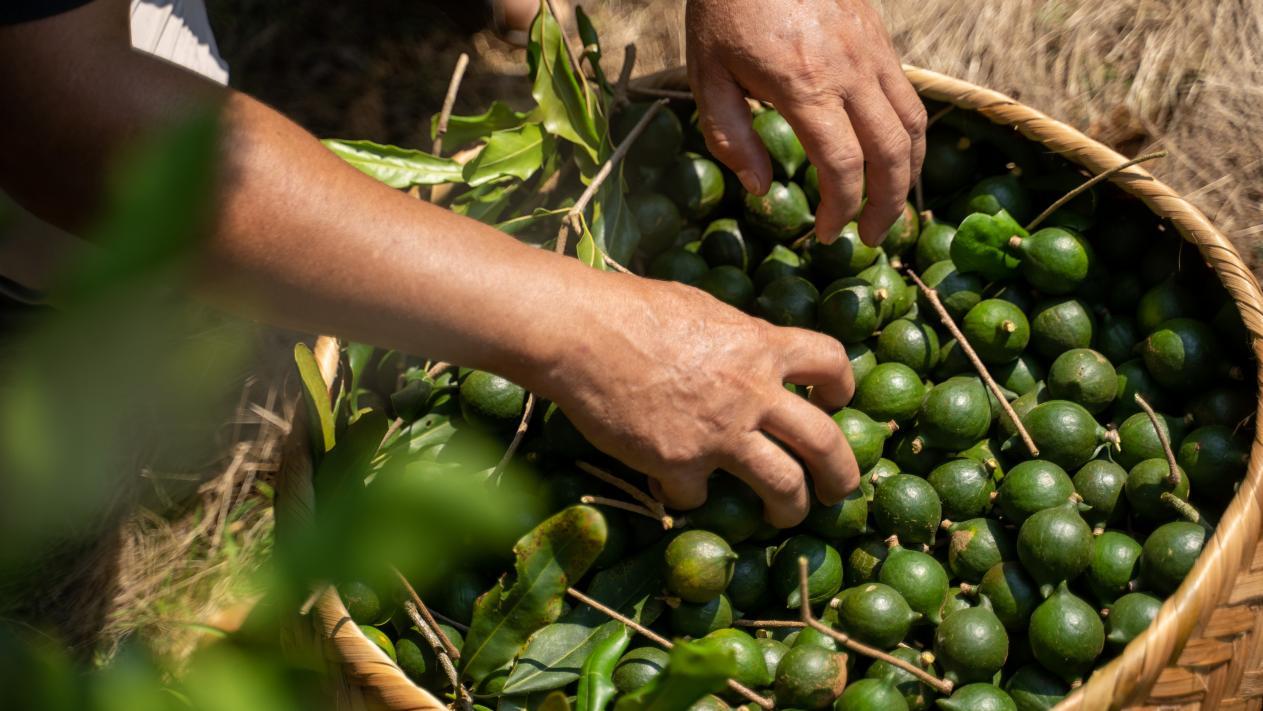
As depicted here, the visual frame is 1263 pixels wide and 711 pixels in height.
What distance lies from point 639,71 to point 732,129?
5.96ft

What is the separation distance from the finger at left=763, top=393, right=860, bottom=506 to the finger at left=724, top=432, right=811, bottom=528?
0.03m

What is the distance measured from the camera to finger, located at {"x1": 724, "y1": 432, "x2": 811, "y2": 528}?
160 cm

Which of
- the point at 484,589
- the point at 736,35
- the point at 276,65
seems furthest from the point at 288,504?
the point at 276,65

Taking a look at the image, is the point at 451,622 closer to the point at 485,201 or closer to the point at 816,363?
the point at 816,363

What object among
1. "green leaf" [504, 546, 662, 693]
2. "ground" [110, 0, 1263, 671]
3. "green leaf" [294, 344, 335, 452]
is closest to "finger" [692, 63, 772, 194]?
"green leaf" [504, 546, 662, 693]

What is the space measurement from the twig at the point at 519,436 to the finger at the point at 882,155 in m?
0.76

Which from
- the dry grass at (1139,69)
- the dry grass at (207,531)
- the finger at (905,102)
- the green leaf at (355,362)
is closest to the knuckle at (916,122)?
the finger at (905,102)

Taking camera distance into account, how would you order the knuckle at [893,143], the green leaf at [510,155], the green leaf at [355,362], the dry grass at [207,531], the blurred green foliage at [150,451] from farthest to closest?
the dry grass at [207,531]
the green leaf at [510,155]
the green leaf at [355,362]
the knuckle at [893,143]
the blurred green foliage at [150,451]

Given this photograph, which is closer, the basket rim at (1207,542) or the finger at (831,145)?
the basket rim at (1207,542)

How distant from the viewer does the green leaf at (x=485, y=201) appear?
2.23m

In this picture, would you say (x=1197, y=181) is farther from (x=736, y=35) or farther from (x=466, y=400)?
(x=466, y=400)

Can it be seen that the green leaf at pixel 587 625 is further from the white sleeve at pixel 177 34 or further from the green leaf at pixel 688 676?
the white sleeve at pixel 177 34

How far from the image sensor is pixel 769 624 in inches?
70.9

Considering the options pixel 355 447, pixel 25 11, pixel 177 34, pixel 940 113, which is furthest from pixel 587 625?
pixel 177 34
